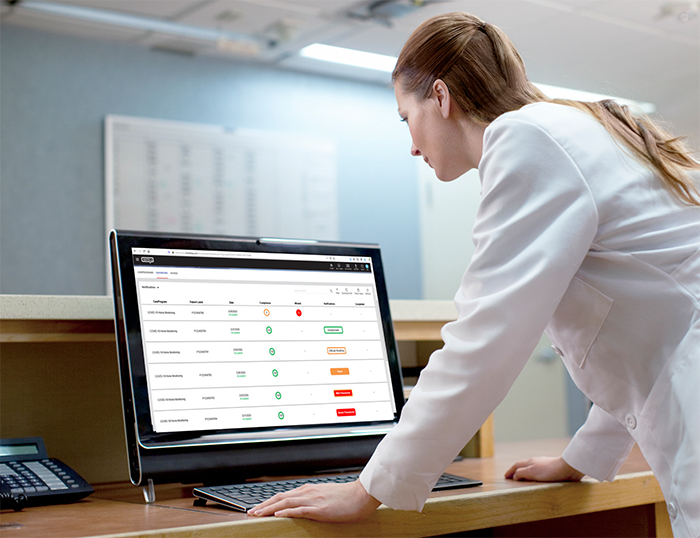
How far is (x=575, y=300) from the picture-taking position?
84 cm

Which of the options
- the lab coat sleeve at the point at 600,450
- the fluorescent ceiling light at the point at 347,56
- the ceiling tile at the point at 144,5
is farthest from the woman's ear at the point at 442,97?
the fluorescent ceiling light at the point at 347,56

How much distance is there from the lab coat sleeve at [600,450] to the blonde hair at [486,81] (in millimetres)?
337

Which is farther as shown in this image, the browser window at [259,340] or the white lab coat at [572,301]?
the browser window at [259,340]

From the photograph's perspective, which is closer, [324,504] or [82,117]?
[324,504]

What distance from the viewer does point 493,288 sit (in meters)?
0.78

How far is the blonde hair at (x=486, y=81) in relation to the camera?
89cm

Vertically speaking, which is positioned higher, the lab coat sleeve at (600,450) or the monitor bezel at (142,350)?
the monitor bezel at (142,350)

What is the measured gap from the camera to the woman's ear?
0.96m

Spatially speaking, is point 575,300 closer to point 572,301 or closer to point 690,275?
point 572,301

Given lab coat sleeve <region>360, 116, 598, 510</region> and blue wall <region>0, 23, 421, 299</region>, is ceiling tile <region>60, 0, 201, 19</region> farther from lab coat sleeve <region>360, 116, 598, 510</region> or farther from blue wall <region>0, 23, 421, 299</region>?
lab coat sleeve <region>360, 116, 598, 510</region>

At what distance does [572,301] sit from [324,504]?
0.34m

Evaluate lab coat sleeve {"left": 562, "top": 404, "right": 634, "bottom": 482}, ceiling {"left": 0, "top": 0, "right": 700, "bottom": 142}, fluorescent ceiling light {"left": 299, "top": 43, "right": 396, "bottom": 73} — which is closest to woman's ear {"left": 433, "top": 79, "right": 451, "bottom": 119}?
lab coat sleeve {"left": 562, "top": 404, "right": 634, "bottom": 482}

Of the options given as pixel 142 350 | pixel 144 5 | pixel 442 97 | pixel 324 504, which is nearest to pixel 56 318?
pixel 142 350

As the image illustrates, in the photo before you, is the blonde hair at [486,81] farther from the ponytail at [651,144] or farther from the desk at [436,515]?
the desk at [436,515]
